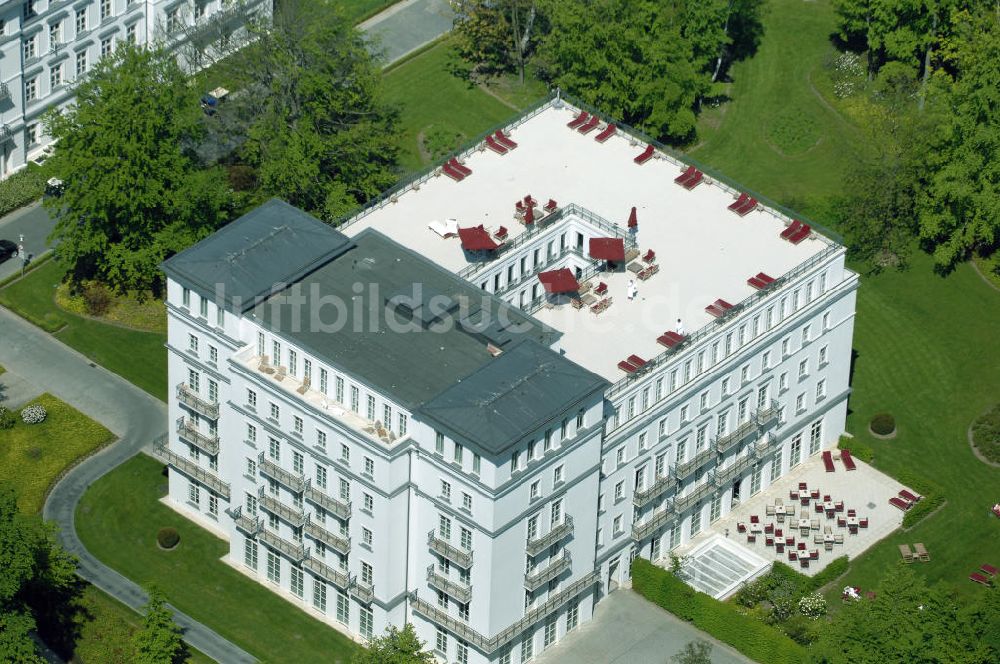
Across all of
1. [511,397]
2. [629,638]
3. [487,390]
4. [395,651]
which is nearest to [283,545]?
[395,651]

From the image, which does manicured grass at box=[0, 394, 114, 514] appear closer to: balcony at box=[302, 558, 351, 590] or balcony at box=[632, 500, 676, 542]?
balcony at box=[302, 558, 351, 590]

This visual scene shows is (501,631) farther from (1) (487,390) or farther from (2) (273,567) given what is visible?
(2) (273,567)

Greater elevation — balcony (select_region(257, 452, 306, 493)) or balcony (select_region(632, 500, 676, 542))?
balcony (select_region(257, 452, 306, 493))

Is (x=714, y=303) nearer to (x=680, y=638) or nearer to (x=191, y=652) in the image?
(x=680, y=638)

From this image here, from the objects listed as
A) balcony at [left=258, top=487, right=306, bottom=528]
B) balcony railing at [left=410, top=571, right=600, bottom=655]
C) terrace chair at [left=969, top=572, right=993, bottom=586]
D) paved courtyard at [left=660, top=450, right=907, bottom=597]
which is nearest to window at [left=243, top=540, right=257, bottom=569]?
balcony at [left=258, top=487, right=306, bottom=528]

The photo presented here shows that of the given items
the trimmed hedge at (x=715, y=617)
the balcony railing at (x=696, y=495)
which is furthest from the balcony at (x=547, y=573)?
the balcony railing at (x=696, y=495)

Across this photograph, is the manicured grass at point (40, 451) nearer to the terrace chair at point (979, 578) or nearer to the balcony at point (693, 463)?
the balcony at point (693, 463)
